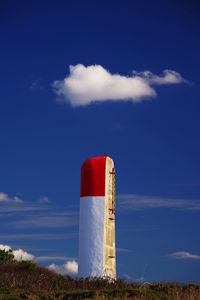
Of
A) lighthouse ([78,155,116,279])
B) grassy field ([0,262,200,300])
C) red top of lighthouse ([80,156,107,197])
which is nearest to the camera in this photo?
grassy field ([0,262,200,300])

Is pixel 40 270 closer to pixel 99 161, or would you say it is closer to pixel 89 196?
pixel 89 196

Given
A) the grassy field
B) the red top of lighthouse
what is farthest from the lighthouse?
the grassy field

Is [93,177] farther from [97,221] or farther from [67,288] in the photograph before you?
[67,288]

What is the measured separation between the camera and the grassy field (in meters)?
17.7

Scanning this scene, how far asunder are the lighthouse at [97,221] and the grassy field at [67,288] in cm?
128

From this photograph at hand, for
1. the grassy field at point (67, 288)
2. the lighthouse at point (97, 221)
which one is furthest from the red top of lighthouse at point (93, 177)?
the grassy field at point (67, 288)

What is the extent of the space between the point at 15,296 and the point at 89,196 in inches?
383

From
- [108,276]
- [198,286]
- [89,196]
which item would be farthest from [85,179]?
[198,286]

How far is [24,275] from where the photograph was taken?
26094 mm

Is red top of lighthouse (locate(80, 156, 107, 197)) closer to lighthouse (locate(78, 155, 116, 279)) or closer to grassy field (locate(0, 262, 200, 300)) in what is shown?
lighthouse (locate(78, 155, 116, 279))

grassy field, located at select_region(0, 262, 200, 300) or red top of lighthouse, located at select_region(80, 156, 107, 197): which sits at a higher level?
red top of lighthouse, located at select_region(80, 156, 107, 197)

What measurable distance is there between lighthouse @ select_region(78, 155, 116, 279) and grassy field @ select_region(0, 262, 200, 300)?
50.5 inches

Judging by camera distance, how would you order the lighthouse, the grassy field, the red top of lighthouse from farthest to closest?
the red top of lighthouse, the lighthouse, the grassy field

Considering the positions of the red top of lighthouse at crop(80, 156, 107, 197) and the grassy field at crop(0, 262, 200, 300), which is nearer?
the grassy field at crop(0, 262, 200, 300)
